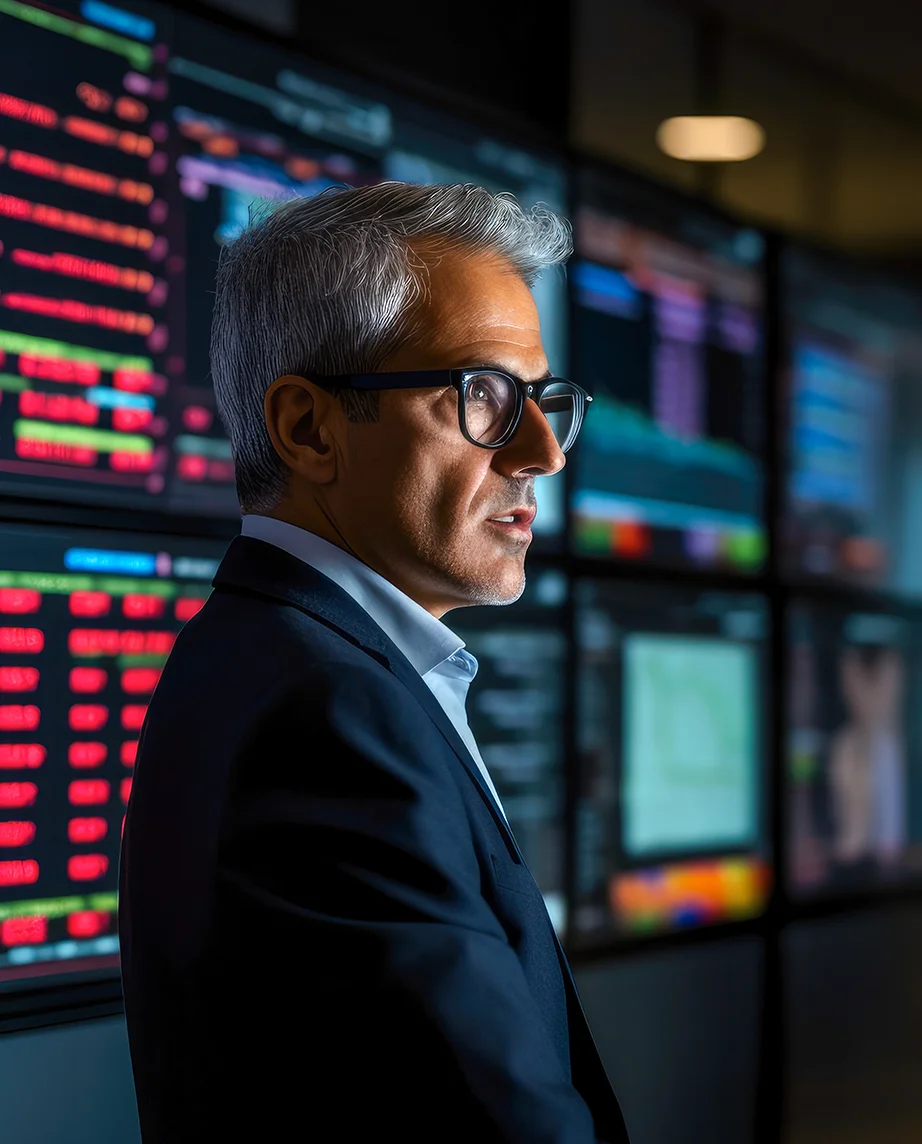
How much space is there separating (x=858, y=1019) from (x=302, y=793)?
90.7 inches

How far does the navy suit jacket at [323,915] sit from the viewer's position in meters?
0.81

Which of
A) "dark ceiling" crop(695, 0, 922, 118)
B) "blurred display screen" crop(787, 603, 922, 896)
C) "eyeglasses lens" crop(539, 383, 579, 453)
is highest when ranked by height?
"dark ceiling" crop(695, 0, 922, 118)

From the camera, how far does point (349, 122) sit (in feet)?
6.29

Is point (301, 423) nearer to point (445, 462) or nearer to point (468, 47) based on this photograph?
point (445, 462)

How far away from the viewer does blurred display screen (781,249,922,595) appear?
2.71 metres

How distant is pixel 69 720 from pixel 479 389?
743 mm

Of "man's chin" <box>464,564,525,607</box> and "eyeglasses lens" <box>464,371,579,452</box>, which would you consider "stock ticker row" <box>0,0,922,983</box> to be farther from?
"man's chin" <box>464,564,525,607</box>

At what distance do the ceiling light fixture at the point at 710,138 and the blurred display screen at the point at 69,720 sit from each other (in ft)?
4.56

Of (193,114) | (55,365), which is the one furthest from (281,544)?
(193,114)

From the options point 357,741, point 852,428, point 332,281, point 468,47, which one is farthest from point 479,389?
point 852,428

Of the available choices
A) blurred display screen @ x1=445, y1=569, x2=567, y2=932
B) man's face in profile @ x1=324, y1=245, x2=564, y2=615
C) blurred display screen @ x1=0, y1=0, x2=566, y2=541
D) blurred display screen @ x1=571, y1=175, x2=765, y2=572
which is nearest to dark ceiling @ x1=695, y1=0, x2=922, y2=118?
blurred display screen @ x1=571, y1=175, x2=765, y2=572

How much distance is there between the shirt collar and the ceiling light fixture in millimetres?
1669

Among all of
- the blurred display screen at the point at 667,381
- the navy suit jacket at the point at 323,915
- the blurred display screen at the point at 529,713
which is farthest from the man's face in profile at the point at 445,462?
the blurred display screen at the point at 667,381

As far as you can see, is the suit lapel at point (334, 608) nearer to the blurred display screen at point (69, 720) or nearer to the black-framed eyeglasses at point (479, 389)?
the black-framed eyeglasses at point (479, 389)
